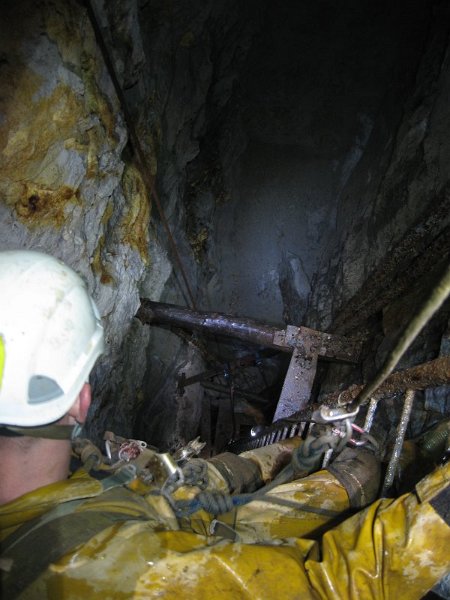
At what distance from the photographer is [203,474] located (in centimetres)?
192

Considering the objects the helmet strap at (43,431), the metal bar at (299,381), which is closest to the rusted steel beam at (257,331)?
the metal bar at (299,381)

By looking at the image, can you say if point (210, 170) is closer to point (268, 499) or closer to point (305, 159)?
point (305, 159)

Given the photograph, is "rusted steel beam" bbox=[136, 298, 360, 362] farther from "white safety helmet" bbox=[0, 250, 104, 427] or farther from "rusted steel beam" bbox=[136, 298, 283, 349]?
"white safety helmet" bbox=[0, 250, 104, 427]

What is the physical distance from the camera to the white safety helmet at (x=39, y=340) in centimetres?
129

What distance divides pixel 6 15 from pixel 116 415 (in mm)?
4486

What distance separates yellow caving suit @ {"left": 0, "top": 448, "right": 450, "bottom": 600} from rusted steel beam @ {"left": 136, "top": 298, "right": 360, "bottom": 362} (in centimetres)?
307

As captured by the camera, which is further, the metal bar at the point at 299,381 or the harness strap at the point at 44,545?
the metal bar at the point at 299,381

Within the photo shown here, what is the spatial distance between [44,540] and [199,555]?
1.46 ft

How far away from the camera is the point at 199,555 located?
1078 millimetres

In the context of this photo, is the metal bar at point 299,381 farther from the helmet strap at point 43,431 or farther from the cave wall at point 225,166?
the helmet strap at point 43,431

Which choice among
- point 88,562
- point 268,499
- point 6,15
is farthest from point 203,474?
point 6,15

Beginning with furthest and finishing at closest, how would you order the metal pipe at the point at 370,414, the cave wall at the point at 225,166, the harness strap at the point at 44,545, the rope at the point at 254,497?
the cave wall at the point at 225,166 < the metal pipe at the point at 370,414 < the rope at the point at 254,497 < the harness strap at the point at 44,545

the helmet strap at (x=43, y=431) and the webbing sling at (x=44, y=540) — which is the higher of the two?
the helmet strap at (x=43, y=431)

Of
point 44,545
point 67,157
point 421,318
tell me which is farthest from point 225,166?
point 44,545
